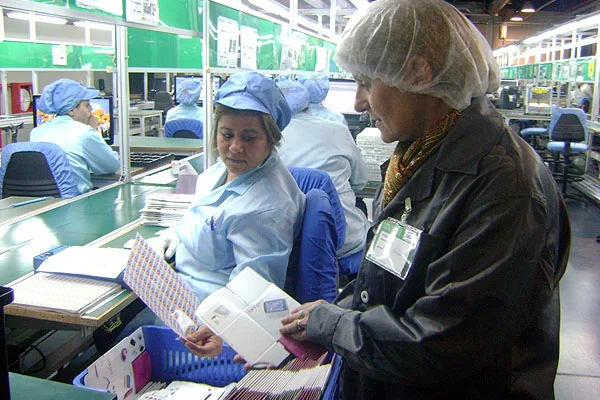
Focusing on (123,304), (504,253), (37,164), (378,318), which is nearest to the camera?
(504,253)

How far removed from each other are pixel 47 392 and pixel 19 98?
21.9 ft

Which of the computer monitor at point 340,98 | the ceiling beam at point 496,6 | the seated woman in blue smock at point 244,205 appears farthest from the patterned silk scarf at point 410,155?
the ceiling beam at point 496,6

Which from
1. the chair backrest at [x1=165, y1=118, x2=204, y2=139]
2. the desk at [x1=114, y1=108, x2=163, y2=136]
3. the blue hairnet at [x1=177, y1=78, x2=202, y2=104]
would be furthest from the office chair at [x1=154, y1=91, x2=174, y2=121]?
the chair backrest at [x1=165, y1=118, x2=204, y2=139]

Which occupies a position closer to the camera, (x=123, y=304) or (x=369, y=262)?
(x=369, y=262)

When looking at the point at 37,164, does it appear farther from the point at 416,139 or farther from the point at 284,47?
the point at 416,139

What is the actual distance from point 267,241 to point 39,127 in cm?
292

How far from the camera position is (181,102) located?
7.02 m

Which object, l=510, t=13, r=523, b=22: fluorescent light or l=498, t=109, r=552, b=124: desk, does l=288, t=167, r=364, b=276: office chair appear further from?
l=510, t=13, r=523, b=22: fluorescent light

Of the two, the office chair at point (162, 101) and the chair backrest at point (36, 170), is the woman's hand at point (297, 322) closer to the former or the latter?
the chair backrest at point (36, 170)

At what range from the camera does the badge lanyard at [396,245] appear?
1015 millimetres

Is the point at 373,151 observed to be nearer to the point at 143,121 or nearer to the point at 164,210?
the point at 164,210

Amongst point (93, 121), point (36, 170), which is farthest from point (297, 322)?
point (93, 121)

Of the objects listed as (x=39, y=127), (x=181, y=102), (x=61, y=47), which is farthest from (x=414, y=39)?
(x=61, y=47)

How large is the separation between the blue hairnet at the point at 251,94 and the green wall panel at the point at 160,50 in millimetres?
2319
